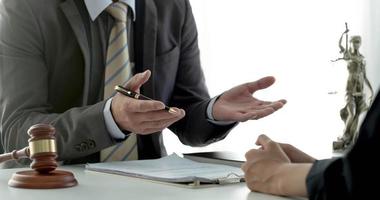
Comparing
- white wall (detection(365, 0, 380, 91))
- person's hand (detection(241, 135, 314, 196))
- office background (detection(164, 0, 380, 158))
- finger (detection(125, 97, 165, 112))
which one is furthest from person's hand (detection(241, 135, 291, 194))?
white wall (detection(365, 0, 380, 91))

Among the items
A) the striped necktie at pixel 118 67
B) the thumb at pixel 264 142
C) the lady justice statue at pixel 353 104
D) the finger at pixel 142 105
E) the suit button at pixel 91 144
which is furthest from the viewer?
the lady justice statue at pixel 353 104

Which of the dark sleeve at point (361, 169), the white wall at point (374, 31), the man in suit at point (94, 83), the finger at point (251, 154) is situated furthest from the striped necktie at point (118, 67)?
the white wall at point (374, 31)

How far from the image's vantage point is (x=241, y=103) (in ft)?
4.82

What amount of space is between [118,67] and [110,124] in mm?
287

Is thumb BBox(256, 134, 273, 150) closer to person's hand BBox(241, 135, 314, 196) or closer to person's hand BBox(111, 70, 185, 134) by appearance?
person's hand BBox(241, 135, 314, 196)

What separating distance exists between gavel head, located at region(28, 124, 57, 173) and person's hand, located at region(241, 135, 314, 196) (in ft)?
1.07

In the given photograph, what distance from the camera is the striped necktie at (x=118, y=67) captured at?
1525 mm

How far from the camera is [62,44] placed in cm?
157

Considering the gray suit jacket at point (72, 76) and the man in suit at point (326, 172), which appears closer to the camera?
the man in suit at point (326, 172)

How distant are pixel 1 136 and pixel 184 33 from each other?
0.63 m

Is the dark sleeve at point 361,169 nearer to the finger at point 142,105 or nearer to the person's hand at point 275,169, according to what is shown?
the person's hand at point 275,169

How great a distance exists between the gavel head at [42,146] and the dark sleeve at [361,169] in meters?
0.50

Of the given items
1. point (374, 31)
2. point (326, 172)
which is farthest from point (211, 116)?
point (374, 31)

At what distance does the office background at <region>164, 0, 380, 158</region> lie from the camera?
2.57m
